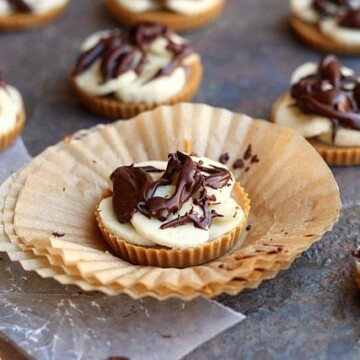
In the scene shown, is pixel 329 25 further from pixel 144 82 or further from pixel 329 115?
pixel 144 82

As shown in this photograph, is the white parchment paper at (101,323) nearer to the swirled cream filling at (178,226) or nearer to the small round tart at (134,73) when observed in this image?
the swirled cream filling at (178,226)

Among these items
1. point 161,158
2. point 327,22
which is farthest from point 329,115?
point 327,22

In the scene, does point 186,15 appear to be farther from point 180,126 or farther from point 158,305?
point 158,305

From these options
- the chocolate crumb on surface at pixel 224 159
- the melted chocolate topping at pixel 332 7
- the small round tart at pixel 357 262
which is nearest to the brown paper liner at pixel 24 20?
the melted chocolate topping at pixel 332 7


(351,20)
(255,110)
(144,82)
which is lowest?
(255,110)

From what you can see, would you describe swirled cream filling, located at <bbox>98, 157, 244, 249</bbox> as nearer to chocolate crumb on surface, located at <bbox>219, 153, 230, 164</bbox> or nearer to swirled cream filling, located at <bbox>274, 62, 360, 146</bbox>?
chocolate crumb on surface, located at <bbox>219, 153, 230, 164</bbox>

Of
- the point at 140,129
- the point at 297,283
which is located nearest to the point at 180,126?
the point at 140,129

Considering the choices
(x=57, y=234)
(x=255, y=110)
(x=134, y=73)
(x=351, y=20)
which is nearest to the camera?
(x=57, y=234)
